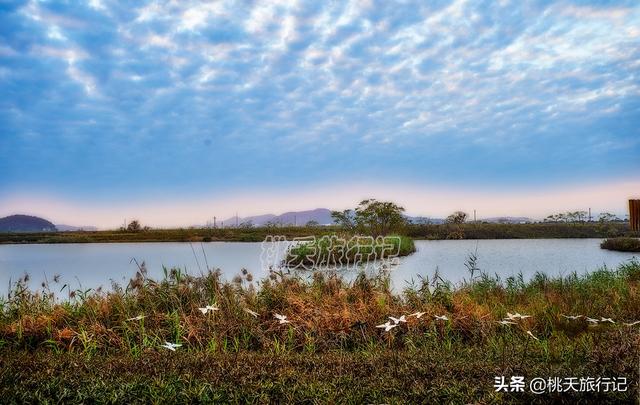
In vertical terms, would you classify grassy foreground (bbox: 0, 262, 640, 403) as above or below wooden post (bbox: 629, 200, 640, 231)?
below

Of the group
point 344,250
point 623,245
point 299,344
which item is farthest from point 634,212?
point 623,245

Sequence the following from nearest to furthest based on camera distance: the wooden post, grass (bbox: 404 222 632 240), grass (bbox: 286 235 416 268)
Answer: the wooden post, grass (bbox: 286 235 416 268), grass (bbox: 404 222 632 240)

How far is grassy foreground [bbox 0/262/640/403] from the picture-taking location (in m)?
3.00

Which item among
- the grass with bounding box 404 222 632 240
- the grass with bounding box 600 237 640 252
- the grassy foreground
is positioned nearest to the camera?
the grassy foreground

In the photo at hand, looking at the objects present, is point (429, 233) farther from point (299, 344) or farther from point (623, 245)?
point (299, 344)

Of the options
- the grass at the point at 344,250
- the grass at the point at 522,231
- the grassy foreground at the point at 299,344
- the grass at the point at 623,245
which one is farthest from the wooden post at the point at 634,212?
the grass at the point at 522,231

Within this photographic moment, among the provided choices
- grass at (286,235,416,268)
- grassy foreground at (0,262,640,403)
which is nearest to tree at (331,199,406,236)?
grass at (286,235,416,268)

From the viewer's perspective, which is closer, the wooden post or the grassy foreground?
the grassy foreground

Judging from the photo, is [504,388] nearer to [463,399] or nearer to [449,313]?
[463,399]

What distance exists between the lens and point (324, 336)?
17.5 feet

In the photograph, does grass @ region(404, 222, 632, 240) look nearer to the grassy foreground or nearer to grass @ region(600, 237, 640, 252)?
grass @ region(600, 237, 640, 252)

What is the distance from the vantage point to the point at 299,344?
17.2ft

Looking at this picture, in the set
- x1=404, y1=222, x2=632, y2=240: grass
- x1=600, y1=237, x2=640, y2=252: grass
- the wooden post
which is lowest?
x1=600, y1=237, x2=640, y2=252: grass

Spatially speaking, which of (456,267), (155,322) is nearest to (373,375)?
(155,322)
